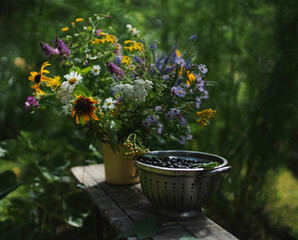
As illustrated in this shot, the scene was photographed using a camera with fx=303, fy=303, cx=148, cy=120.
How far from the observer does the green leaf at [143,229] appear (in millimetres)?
826

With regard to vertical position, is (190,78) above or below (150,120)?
above

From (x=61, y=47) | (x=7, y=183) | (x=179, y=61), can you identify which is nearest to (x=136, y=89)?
(x=179, y=61)

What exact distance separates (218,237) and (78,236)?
50.7 inches

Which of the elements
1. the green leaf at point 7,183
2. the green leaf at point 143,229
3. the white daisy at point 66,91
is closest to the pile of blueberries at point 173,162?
the green leaf at point 143,229

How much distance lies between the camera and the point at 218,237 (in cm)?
84

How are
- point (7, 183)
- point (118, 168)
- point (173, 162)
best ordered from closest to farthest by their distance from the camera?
point (173, 162)
point (118, 168)
point (7, 183)

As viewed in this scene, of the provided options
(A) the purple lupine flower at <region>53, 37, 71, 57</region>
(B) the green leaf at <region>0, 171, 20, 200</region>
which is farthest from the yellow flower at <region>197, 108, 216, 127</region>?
(B) the green leaf at <region>0, 171, 20, 200</region>

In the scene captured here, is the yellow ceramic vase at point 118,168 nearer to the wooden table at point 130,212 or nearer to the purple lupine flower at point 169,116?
the wooden table at point 130,212

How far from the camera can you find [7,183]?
4.66 feet

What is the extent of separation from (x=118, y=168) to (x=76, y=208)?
0.40 metres

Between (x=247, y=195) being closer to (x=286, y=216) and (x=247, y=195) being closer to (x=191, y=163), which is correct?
(x=286, y=216)

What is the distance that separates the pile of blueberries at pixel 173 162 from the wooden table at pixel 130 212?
0.17 m

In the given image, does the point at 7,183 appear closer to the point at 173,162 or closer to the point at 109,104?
the point at 109,104

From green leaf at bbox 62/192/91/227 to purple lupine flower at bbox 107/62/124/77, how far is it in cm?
71
